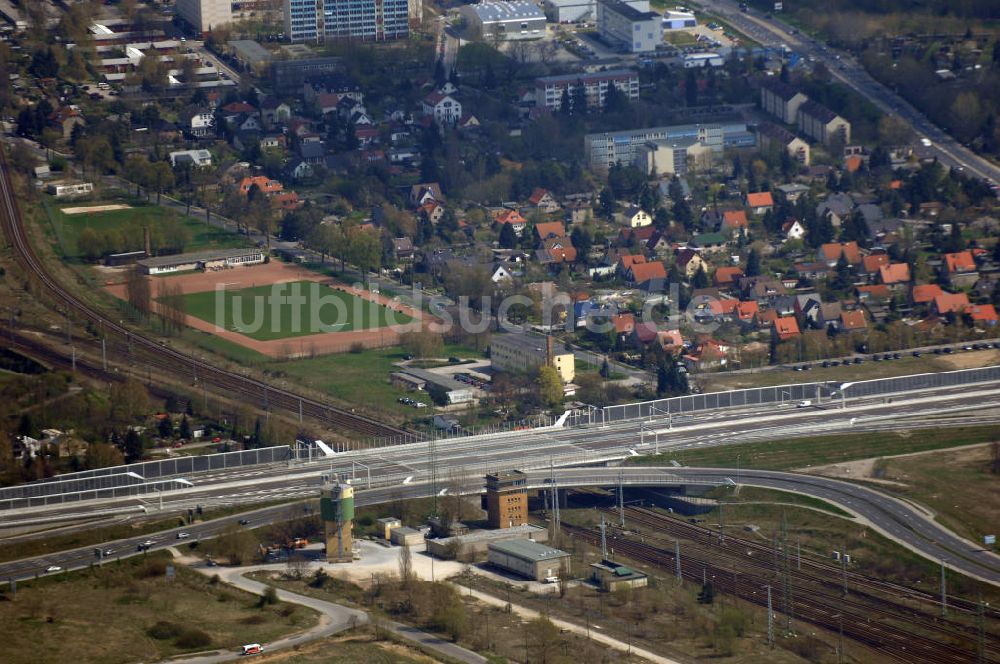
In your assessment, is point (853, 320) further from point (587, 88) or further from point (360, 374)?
point (587, 88)

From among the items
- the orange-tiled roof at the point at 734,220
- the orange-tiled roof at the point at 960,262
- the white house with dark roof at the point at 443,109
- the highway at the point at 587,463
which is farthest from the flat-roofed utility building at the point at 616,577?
the white house with dark roof at the point at 443,109

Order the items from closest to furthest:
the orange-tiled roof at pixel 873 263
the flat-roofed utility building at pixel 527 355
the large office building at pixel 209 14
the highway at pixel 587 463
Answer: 1. the highway at pixel 587 463
2. the flat-roofed utility building at pixel 527 355
3. the orange-tiled roof at pixel 873 263
4. the large office building at pixel 209 14

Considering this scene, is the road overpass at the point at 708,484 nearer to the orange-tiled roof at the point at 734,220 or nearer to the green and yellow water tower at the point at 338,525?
the green and yellow water tower at the point at 338,525

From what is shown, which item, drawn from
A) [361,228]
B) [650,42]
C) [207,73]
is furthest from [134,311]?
[650,42]

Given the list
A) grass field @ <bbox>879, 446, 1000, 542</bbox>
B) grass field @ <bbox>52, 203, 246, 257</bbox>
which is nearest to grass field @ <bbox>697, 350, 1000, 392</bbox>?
grass field @ <bbox>879, 446, 1000, 542</bbox>

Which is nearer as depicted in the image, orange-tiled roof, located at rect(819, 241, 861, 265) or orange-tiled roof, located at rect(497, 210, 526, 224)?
orange-tiled roof, located at rect(819, 241, 861, 265)

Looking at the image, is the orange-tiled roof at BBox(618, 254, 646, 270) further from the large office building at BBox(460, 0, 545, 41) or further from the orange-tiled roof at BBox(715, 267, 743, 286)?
the large office building at BBox(460, 0, 545, 41)
